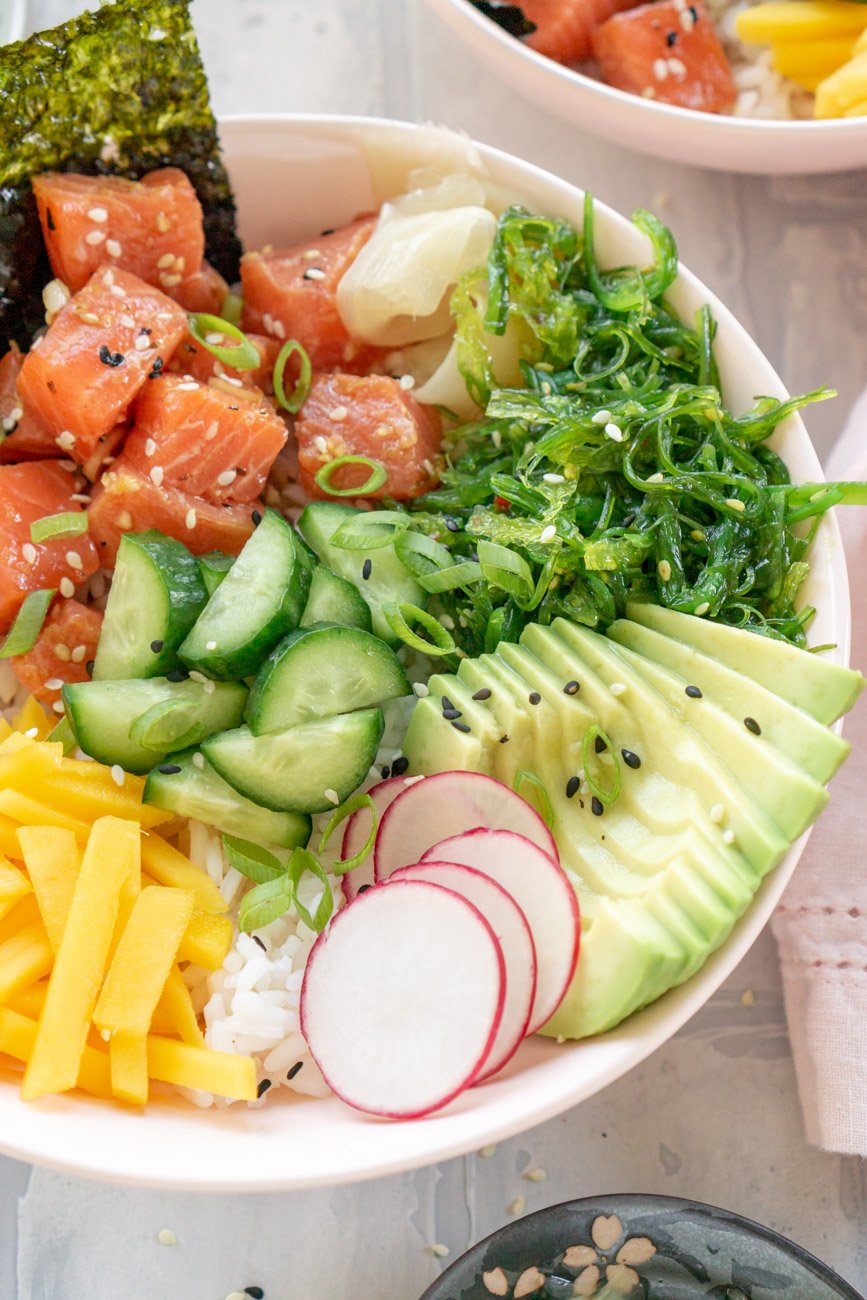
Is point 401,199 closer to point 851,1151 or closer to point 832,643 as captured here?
point 832,643

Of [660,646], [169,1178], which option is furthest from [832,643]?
[169,1178]

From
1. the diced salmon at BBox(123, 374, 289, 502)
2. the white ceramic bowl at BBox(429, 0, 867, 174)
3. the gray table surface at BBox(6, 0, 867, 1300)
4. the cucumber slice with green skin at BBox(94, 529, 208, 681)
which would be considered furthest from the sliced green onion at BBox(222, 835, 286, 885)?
the white ceramic bowl at BBox(429, 0, 867, 174)

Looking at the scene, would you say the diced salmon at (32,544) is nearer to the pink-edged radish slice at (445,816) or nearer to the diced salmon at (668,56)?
the pink-edged radish slice at (445,816)

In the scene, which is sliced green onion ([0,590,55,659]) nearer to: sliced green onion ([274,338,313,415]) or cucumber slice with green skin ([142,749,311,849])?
cucumber slice with green skin ([142,749,311,849])

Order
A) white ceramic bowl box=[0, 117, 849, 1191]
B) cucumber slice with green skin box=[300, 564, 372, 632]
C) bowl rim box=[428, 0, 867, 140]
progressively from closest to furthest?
white ceramic bowl box=[0, 117, 849, 1191] → cucumber slice with green skin box=[300, 564, 372, 632] → bowl rim box=[428, 0, 867, 140]

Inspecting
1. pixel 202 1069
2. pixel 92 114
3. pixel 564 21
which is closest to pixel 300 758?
pixel 202 1069

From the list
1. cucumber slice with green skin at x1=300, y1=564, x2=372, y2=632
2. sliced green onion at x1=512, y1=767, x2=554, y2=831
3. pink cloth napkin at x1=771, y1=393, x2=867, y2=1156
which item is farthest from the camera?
pink cloth napkin at x1=771, y1=393, x2=867, y2=1156

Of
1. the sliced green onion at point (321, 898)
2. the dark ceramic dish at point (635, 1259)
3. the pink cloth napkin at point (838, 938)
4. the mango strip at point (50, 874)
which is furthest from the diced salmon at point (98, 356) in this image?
the dark ceramic dish at point (635, 1259)
